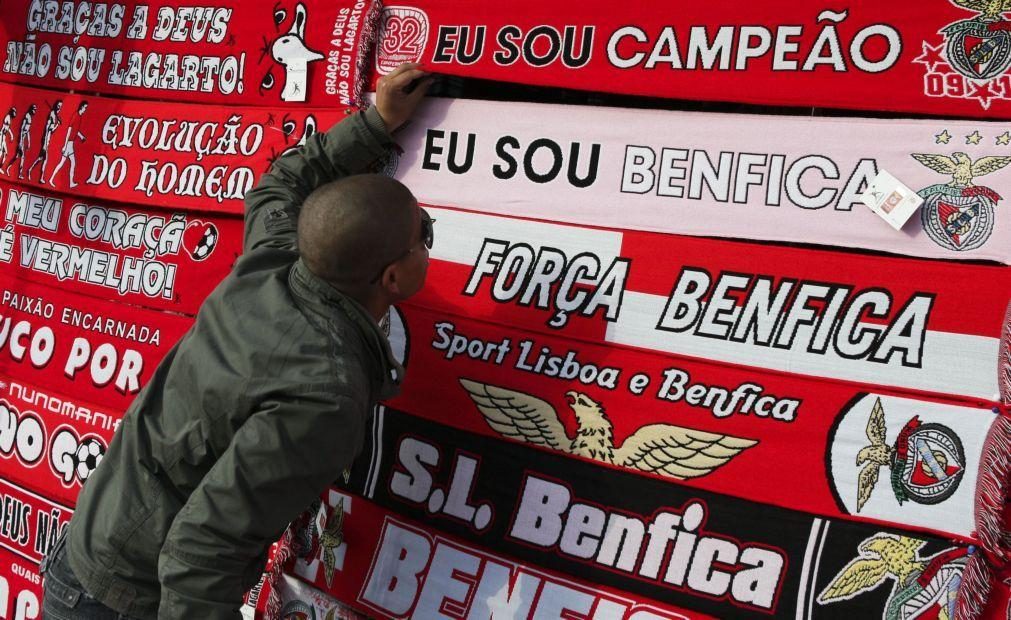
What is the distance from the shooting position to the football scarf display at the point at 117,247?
3.04 m

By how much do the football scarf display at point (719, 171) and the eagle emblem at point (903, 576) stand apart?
0.69 metres

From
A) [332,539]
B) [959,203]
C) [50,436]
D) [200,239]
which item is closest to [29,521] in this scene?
[50,436]

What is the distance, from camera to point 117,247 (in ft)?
10.7

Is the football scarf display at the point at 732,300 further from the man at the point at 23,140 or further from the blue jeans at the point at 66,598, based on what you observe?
the man at the point at 23,140

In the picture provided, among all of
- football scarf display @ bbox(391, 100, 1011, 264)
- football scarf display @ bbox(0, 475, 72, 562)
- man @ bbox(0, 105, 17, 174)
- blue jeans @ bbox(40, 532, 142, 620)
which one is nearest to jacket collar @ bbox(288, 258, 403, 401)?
football scarf display @ bbox(391, 100, 1011, 264)

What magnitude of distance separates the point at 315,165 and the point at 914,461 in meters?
1.76

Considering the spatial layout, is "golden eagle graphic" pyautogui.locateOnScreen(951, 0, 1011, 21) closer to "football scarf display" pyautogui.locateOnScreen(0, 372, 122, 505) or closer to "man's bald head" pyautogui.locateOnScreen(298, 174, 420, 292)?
"man's bald head" pyautogui.locateOnScreen(298, 174, 420, 292)

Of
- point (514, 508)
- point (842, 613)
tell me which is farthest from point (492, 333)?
point (842, 613)

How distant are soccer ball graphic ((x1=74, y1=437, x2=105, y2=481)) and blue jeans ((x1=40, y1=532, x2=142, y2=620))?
1.05m

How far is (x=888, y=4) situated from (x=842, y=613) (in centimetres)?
147

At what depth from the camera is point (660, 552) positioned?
7.20 feet

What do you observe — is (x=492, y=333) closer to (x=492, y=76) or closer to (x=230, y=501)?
(x=492, y=76)

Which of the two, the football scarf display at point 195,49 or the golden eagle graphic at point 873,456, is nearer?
the golden eagle graphic at point 873,456

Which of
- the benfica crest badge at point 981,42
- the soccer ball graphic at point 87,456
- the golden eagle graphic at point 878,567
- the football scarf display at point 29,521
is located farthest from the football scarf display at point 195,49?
the golden eagle graphic at point 878,567
